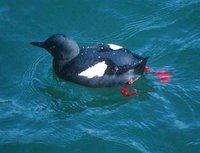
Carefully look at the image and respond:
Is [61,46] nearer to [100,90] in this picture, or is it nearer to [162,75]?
[100,90]

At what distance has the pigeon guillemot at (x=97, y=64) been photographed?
9430 mm

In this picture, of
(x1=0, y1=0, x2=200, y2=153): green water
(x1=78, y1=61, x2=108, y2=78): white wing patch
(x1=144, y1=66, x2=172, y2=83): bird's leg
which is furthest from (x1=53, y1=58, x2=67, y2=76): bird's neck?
(x1=144, y1=66, x2=172, y2=83): bird's leg

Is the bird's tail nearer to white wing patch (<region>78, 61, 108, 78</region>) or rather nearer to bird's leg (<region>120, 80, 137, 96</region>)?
bird's leg (<region>120, 80, 137, 96</region>)

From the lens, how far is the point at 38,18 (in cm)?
1142

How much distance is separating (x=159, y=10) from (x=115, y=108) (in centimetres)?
313

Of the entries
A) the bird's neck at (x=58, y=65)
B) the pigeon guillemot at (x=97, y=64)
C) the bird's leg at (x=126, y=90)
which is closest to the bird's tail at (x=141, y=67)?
the pigeon guillemot at (x=97, y=64)

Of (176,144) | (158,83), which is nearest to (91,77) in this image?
(158,83)

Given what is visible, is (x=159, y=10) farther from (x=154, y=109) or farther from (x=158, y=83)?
(x=154, y=109)

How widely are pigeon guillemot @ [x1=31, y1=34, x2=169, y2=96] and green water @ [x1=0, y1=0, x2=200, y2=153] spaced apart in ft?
0.64

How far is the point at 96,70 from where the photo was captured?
9.43 metres

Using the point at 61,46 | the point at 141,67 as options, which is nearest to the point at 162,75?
the point at 141,67

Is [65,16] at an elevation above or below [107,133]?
above

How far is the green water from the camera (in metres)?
8.48

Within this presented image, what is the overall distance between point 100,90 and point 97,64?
541 millimetres
